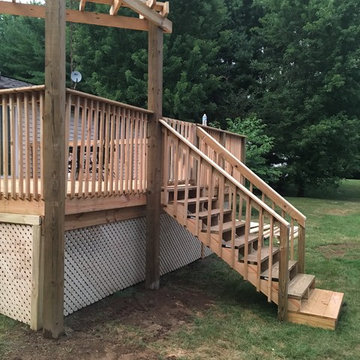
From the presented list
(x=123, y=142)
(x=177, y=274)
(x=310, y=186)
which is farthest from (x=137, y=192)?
(x=310, y=186)

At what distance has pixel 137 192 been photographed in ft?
16.3

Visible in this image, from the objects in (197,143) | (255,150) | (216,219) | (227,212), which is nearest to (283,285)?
(216,219)

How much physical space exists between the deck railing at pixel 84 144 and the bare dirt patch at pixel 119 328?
1.21m

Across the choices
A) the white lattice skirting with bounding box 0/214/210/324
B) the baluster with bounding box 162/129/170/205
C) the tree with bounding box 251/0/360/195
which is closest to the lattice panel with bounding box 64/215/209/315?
the white lattice skirting with bounding box 0/214/210/324

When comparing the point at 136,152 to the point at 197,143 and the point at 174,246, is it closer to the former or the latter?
the point at 197,143

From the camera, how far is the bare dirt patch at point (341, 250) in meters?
7.07

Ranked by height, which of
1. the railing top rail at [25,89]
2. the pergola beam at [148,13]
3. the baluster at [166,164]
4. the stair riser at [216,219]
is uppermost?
the pergola beam at [148,13]

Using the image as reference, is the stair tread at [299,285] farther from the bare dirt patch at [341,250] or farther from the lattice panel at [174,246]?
the bare dirt patch at [341,250]

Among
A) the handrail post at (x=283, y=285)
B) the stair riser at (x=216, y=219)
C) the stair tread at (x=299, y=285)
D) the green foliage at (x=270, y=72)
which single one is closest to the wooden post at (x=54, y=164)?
the stair riser at (x=216, y=219)

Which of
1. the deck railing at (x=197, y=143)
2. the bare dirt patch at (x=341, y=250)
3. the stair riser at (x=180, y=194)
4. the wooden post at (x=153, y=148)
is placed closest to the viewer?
the wooden post at (x=153, y=148)

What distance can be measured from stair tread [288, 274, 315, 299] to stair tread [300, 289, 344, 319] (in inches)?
5.3

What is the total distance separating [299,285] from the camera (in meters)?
4.53

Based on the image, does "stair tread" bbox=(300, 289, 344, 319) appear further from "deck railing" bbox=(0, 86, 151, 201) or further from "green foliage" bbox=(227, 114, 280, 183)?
"green foliage" bbox=(227, 114, 280, 183)

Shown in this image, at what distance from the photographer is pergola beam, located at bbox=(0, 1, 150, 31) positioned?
5109 millimetres
